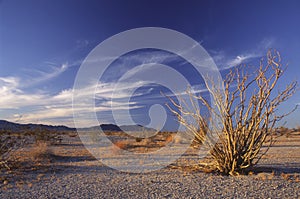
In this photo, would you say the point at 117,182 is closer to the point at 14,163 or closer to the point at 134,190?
the point at 134,190

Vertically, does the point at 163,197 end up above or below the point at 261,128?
below

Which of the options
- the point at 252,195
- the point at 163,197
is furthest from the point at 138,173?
the point at 252,195

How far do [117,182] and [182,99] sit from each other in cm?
Answer: 308

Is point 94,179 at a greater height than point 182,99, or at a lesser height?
lesser

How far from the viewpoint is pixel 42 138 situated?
24.5m

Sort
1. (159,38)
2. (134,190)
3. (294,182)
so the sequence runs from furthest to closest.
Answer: (159,38) → (294,182) → (134,190)

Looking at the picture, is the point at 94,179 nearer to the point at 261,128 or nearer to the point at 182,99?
the point at 182,99

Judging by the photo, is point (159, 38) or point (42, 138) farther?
point (42, 138)

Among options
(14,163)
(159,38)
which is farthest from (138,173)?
(159,38)

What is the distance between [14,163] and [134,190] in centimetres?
554

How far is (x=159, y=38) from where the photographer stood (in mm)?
12211

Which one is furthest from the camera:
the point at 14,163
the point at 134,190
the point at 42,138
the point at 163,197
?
the point at 42,138

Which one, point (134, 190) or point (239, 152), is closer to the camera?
point (134, 190)

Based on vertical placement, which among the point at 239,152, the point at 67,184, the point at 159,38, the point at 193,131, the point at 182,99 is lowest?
the point at 67,184
